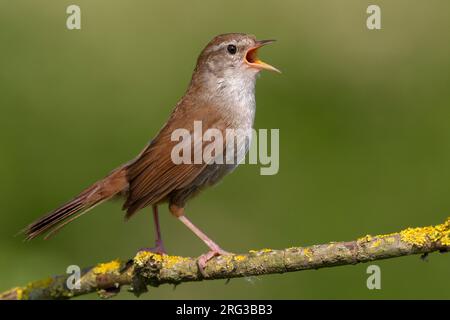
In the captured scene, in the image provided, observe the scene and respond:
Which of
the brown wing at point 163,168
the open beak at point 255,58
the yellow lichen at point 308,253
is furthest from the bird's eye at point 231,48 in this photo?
the yellow lichen at point 308,253

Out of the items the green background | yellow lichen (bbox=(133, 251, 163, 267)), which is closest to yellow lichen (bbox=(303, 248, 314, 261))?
yellow lichen (bbox=(133, 251, 163, 267))

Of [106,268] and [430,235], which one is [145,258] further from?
[430,235]

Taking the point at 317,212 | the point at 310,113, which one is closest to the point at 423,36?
the point at 310,113

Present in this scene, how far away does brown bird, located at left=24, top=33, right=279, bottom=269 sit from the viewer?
5777mm

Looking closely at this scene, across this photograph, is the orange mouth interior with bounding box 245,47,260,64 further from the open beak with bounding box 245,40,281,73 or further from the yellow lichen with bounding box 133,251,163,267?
the yellow lichen with bounding box 133,251,163,267

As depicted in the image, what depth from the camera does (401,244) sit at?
4.32 metres

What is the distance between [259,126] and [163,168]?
2590 millimetres

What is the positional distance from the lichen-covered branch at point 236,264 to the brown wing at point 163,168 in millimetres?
469

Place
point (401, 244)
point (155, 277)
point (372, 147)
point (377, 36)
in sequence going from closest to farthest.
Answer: point (401, 244), point (155, 277), point (372, 147), point (377, 36)

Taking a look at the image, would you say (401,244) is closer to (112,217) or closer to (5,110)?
(112,217)

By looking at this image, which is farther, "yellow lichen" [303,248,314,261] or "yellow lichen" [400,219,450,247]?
"yellow lichen" [303,248,314,261]

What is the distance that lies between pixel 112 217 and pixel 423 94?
3.54 m

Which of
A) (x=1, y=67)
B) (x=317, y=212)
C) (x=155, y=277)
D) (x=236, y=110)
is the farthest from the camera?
(x=1, y=67)

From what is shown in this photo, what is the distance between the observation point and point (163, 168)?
5.80 metres
